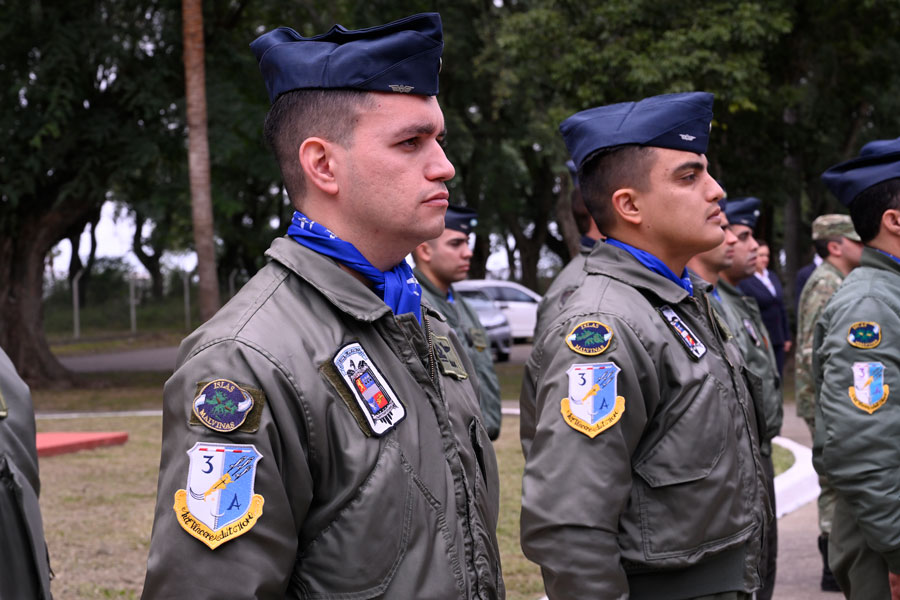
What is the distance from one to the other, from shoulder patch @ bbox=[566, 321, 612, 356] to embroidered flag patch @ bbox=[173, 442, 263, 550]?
4.28 feet

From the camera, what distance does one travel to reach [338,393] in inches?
78.1

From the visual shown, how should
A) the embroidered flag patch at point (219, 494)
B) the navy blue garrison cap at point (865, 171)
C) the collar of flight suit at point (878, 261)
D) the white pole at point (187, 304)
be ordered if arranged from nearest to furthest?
the embroidered flag patch at point (219, 494), the collar of flight suit at point (878, 261), the navy blue garrison cap at point (865, 171), the white pole at point (187, 304)

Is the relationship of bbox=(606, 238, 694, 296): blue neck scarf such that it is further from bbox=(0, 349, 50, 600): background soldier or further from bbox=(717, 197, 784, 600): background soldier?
bbox=(717, 197, 784, 600): background soldier

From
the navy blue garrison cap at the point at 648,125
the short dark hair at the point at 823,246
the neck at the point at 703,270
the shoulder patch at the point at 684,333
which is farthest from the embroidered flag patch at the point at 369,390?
the short dark hair at the point at 823,246

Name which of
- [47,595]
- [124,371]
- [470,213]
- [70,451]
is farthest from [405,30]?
[124,371]

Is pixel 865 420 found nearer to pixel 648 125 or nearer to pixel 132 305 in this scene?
pixel 648 125

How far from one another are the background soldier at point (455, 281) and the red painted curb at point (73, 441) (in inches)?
212

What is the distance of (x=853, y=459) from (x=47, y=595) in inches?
94.7

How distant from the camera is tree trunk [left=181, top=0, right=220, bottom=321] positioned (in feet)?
53.6

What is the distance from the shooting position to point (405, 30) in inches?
87.2

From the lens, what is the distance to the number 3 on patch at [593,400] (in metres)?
2.86

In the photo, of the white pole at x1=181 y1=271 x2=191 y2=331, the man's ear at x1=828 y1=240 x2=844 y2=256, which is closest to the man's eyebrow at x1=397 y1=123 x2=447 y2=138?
the man's ear at x1=828 y1=240 x2=844 y2=256

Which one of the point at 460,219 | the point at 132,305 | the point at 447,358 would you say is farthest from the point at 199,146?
the point at 132,305

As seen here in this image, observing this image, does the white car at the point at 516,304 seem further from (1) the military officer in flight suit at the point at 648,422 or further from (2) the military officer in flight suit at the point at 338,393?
(2) the military officer in flight suit at the point at 338,393
